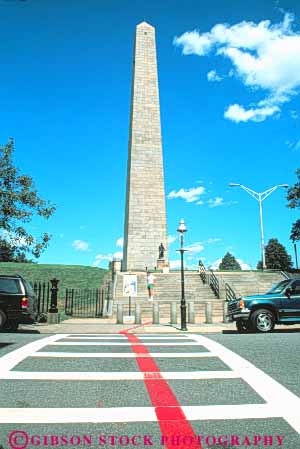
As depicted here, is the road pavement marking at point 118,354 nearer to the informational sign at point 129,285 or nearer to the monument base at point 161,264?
the informational sign at point 129,285

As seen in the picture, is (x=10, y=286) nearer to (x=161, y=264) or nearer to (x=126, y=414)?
(x=126, y=414)

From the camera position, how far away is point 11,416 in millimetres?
4133

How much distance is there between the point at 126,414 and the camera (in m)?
4.23

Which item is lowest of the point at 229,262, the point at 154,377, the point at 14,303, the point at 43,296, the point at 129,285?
the point at 154,377

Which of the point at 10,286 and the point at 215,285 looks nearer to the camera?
the point at 10,286

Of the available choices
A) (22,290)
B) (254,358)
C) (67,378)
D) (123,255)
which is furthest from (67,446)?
(123,255)

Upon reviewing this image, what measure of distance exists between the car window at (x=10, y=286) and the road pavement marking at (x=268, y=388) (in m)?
8.44

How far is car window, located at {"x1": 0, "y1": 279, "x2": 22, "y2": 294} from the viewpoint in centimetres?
1395

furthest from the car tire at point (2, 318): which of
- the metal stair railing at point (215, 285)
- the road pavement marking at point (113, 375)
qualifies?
the metal stair railing at point (215, 285)

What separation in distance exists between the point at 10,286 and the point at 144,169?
3349 cm

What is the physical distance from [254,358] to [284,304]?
7.21 m

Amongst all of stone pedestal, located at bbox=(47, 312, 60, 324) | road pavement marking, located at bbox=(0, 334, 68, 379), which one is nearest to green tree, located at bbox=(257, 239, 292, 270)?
stone pedestal, located at bbox=(47, 312, 60, 324)

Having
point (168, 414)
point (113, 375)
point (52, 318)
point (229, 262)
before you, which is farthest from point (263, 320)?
point (229, 262)

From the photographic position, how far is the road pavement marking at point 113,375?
5.86m
